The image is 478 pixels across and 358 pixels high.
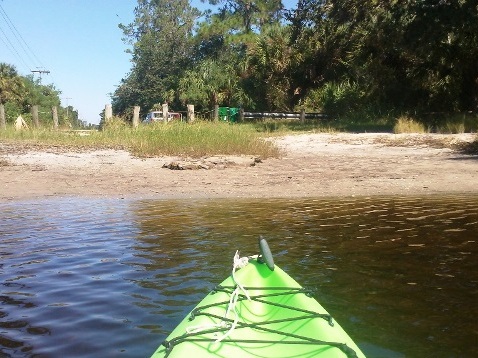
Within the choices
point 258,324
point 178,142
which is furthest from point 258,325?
point 178,142

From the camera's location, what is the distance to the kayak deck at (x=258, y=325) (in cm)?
300

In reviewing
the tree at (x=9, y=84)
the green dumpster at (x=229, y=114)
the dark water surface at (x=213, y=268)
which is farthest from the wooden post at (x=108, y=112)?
the tree at (x=9, y=84)

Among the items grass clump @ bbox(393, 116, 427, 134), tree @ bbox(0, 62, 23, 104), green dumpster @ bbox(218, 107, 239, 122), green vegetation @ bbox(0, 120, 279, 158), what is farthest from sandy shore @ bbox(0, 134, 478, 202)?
tree @ bbox(0, 62, 23, 104)

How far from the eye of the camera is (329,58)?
32562mm

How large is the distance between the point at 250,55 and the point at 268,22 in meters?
12.2

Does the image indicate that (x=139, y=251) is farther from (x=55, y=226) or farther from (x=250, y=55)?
(x=250, y=55)

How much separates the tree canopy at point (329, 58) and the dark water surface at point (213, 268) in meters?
14.3

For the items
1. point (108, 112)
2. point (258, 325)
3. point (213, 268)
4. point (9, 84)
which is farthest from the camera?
point (9, 84)

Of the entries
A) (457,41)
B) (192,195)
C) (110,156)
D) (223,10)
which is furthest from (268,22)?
(192,195)

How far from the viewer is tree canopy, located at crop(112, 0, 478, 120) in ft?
74.5

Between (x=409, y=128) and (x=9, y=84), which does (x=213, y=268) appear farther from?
(x=9, y=84)

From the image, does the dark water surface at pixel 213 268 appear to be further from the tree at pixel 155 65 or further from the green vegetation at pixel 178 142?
the tree at pixel 155 65

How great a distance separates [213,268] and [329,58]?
91.5ft

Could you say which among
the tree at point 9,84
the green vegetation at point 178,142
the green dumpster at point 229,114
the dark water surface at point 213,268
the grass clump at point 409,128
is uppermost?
the tree at point 9,84
